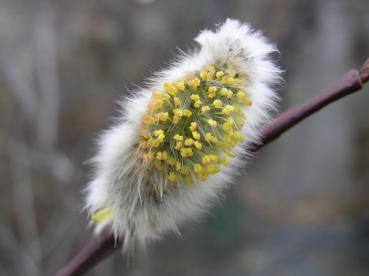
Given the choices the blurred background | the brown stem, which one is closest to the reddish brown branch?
the brown stem

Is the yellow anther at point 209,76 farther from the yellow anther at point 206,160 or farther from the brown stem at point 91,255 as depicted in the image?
the brown stem at point 91,255

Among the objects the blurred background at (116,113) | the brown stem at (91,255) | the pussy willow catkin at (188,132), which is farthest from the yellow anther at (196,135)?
the blurred background at (116,113)

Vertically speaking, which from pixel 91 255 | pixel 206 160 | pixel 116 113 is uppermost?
pixel 206 160

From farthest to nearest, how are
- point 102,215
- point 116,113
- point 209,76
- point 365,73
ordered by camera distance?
point 116,113, point 102,215, point 209,76, point 365,73

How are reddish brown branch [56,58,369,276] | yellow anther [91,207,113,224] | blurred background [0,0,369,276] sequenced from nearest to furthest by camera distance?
reddish brown branch [56,58,369,276] → yellow anther [91,207,113,224] → blurred background [0,0,369,276]

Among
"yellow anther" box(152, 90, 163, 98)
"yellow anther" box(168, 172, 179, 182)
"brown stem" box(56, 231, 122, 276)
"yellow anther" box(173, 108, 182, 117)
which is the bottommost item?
"brown stem" box(56, 231, 122, 276)

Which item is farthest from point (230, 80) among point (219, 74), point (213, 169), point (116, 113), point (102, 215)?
point (116, 113)

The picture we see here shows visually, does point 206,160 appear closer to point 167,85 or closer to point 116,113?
point 167,85

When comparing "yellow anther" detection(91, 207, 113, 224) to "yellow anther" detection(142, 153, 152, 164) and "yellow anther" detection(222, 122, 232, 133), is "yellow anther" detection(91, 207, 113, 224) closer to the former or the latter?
"yellow anther" detection(142, 153, 152, 164)
